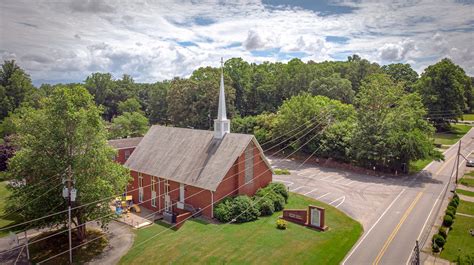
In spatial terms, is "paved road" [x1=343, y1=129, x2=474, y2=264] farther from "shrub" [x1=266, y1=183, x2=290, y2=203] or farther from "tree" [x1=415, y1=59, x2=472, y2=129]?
"tree" [x1=415, y1=59, x2=472, y2=129]

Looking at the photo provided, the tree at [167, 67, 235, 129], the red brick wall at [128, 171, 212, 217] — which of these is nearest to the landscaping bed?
the red brick wall at [128, 171, 212, 217]

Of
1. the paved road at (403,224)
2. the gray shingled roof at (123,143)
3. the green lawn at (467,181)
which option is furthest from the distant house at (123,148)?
the green lawn at (467,181)

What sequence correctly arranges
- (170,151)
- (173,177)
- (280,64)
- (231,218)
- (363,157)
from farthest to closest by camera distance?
(280,64) → (363,157) → (170,151) → (173,177) → (231,218)

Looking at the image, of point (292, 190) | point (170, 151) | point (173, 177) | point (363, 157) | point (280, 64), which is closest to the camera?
point (173, 177)

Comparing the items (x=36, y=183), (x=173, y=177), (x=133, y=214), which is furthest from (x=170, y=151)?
(x=36, y=183)

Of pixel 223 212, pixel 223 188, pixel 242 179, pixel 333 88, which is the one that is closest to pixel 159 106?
pixel 333 88

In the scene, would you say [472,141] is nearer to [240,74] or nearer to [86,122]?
[240,74]
